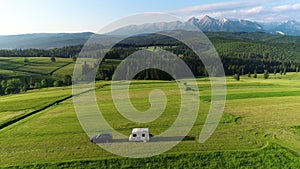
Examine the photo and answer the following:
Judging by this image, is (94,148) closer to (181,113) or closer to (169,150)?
(169,150)

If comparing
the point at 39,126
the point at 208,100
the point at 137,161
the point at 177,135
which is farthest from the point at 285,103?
Result: the point at 39,126

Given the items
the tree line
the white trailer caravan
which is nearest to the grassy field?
the white trailer caravan

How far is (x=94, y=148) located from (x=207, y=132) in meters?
15.5

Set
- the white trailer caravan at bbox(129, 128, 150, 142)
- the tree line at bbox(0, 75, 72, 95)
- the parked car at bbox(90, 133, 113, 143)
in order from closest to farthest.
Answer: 1. the white trailer caravan at bbox(129, 128, 150, 142)
2. the parked car at bbox(90, 133, 113, 143)
3. the tree line at bbox(0, 75, 72, 95)

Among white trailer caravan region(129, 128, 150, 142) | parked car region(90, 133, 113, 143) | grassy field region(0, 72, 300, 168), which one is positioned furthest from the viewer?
parked car region(90, 133, 113, 143)

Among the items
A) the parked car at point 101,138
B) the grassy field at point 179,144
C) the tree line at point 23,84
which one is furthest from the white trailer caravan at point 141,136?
the tree line at point 23,84

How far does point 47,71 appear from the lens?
498ft

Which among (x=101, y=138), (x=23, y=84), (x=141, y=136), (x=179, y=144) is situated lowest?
(x=179, y=144)

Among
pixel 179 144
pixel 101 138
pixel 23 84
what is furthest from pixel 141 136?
pixel 23 84

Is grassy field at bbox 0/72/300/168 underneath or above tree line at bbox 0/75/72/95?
underneath

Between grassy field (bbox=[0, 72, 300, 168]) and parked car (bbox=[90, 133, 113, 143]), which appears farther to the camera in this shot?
parked car (bbox=[90, 133, 113, 143])

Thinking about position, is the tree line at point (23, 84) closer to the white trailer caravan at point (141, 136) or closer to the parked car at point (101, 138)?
the parked car at point (101, 138)

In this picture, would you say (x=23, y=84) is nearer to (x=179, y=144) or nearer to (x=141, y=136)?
(x=141, y=136)

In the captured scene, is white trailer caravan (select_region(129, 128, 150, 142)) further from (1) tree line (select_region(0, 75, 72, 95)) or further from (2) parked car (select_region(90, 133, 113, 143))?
(1) tree line (select_region(0, 75, 72, 95))
